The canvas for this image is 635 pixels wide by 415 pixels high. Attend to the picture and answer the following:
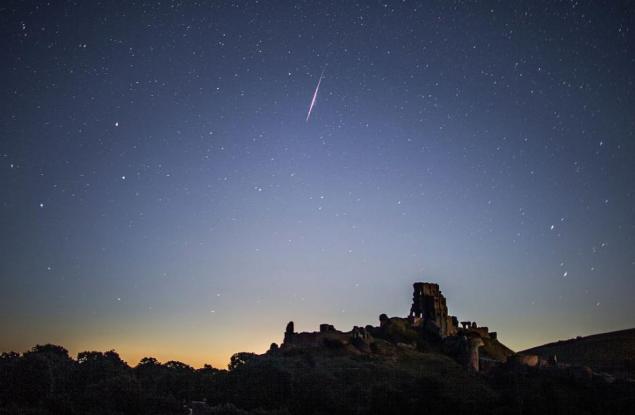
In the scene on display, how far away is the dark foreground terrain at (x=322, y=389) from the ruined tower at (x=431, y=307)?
29.0 metres

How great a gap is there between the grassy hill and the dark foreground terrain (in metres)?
27.1

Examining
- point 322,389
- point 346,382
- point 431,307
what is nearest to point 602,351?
point 431,307

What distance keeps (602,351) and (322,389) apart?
288 feet

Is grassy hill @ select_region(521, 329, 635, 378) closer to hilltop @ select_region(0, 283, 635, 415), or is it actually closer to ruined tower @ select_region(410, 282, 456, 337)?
hilltop @ select_region(0, 283, 635, 415)

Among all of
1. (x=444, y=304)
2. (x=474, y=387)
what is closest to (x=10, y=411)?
(x=474, y=387)

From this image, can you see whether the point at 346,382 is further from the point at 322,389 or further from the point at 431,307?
the point at 431,307

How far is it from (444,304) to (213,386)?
72473 millimetres

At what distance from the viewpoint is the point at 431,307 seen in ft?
365

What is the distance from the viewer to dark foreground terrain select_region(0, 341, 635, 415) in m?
36.9

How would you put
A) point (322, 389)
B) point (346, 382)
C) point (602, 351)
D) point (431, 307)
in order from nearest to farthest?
1. point (322, 389)
2. point (346, 382)
3. point (602, 351)
4. point (431, 307)

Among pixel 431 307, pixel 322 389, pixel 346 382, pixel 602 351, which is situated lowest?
pixel 322 389

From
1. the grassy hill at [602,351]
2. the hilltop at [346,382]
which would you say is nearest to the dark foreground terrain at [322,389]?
the hilltop at [346,382]

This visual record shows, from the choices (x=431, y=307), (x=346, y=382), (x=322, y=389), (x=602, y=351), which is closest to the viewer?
(x=322, y=389)

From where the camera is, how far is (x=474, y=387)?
61.0 m
